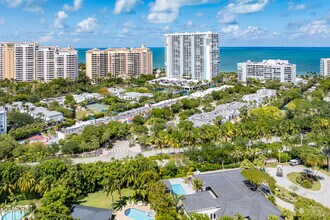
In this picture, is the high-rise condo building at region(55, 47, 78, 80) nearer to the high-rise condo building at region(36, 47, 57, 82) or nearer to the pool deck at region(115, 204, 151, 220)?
the high-rise condo building at region(36, 47, 57, 82)

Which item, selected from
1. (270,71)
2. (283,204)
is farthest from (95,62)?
(283,204)

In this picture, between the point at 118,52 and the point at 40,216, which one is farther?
the point at 118,52

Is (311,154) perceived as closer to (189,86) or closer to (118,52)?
(189,86)

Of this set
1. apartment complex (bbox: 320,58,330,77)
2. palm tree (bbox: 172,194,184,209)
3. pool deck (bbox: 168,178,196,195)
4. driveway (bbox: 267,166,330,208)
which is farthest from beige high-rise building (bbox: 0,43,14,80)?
apartment complex (bbox: 320,58,330,77)

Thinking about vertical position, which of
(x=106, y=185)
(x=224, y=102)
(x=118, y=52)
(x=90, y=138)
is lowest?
(x=106, y=185)

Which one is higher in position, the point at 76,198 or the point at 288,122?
the point at 288,122

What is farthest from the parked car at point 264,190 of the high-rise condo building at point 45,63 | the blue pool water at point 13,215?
the high-rise condo building at point 45,63

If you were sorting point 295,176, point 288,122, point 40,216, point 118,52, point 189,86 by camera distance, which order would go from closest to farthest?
1. point 40,216
2. point 295,176
3. point 288,122
4. point 189,86
5. point 118,52

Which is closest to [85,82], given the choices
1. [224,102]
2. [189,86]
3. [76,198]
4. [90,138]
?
[189,86]
